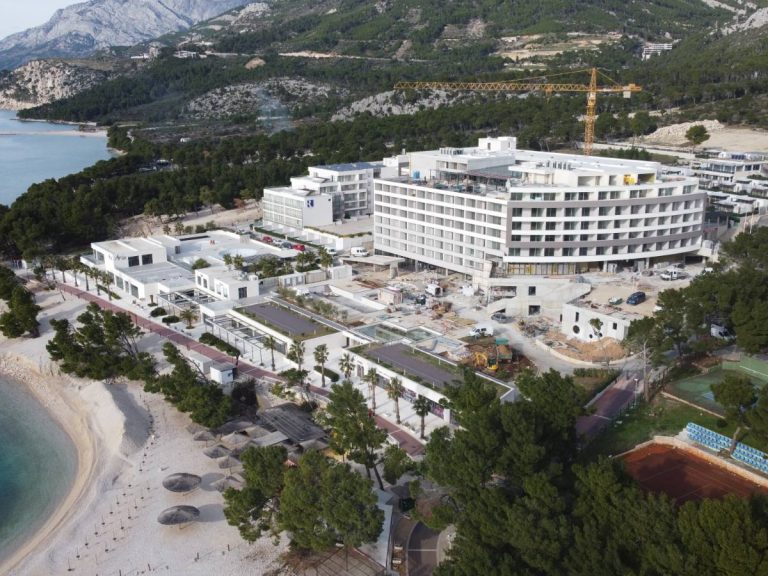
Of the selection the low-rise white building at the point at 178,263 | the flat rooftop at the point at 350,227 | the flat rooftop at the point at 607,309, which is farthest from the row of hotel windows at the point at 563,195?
the low-rise white building at the point at 178,263

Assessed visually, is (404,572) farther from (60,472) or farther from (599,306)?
→ (599,306)

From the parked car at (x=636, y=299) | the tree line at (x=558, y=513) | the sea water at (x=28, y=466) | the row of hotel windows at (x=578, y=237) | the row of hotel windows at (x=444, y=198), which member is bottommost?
the sea water at (x=28, y=466)

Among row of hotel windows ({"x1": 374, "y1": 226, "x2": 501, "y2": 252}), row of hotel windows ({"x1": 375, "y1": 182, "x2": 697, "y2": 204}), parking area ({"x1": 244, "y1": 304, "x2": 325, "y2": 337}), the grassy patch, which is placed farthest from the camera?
row of hotel windows ({"x1": 374, "y1": 226, "x2": 501, "y2": 252})

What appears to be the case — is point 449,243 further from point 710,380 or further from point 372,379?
point 710,380

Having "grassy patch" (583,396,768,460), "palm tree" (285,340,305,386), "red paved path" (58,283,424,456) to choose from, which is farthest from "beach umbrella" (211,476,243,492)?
"grassy patch" (583,396,768,460)

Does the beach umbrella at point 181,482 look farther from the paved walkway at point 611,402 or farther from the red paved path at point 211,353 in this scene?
the paved walkway at point 611,402

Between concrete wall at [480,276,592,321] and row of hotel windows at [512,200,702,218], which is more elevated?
row of hotel windows at [512,200,702,218]

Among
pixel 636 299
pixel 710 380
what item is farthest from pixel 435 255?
pixel 710 380

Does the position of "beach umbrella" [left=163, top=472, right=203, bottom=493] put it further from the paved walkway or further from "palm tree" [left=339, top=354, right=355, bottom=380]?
the paved walkway
